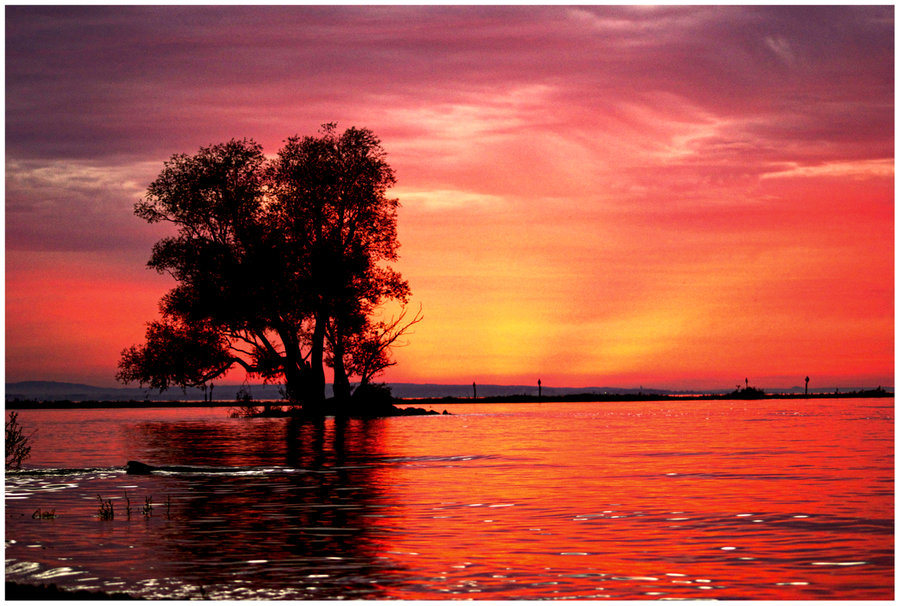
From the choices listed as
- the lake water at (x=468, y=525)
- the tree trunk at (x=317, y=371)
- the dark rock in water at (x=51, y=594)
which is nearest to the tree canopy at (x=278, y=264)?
the tree trunk at (x=317, y=371)

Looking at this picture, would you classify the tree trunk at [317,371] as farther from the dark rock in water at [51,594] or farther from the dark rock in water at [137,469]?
the dark rock in water at [51,594]

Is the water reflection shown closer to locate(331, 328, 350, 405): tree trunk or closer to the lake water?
the lake water

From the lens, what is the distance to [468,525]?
19969mm

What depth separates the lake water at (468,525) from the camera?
48.6ft

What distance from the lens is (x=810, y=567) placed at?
15.8 m

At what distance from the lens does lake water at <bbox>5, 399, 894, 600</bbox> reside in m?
14.8

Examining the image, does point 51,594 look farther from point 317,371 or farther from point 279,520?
point 317,371

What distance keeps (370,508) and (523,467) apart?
10.7m

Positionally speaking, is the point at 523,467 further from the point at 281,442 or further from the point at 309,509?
the point at 281,442

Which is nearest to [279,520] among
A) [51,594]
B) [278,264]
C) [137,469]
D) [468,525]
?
[468,525]

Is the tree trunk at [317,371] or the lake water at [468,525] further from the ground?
the tree trunk at [317,371]

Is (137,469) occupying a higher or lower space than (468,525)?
higher

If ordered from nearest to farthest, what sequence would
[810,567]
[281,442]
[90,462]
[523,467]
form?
[810,567] → [523,467] → [90,462] → [281,442]

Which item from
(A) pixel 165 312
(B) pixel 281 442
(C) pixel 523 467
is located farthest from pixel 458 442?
(A) pixel 165 312
